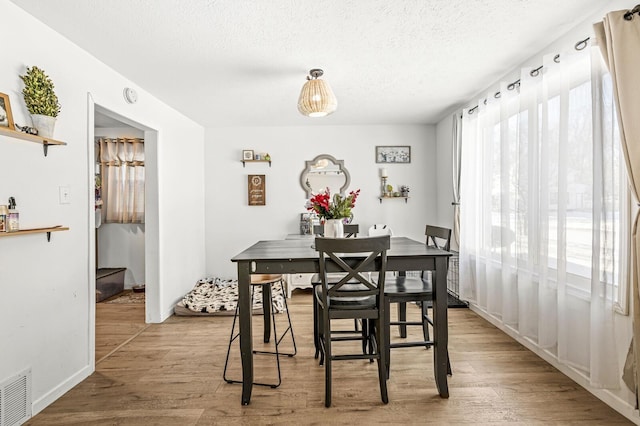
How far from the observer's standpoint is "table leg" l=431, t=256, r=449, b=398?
209cm

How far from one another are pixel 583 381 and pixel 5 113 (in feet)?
12.3

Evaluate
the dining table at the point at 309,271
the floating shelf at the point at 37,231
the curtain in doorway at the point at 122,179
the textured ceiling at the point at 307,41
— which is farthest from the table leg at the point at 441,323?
the curtain in doorway at the point at 122,179

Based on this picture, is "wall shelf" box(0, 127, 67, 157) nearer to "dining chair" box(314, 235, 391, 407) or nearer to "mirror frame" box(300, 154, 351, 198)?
"dining chair" box(314, 235, 391, 407)

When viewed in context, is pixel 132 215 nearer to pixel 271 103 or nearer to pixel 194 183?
pixel 194 183

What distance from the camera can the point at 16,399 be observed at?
6.07ft

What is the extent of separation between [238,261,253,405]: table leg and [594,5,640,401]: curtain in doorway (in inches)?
81.0

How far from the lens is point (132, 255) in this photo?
498 cm

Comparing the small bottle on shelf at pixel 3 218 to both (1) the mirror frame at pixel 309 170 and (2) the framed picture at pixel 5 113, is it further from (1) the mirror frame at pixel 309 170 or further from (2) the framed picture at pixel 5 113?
(1) the mirror frame at pixel 309 170

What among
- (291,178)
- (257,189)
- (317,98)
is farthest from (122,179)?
(317,98)

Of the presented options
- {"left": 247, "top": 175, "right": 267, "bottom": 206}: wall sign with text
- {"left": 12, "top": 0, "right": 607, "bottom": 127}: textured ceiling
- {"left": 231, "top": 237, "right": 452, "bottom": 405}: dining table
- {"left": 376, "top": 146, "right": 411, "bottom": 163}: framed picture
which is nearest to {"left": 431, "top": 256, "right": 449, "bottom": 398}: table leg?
{"left": 231, "top": 237, "right": 452, "bottom": 405}: dining table

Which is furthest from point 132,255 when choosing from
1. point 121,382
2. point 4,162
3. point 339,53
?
point 339,53

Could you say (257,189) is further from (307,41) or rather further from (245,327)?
(245,327)

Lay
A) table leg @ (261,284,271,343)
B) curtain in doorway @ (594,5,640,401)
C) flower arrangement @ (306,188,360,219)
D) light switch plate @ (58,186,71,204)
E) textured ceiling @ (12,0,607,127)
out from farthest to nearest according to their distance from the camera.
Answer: table leg @ (261,284,271,343), flower arrangement @ (306,188,360,219), light switch plate @ (58,186,71,204), textured ceiling @ (12,0,607,127), curtain in doorway @ (594,5,640,401)

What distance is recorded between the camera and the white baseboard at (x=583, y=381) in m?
1.86
